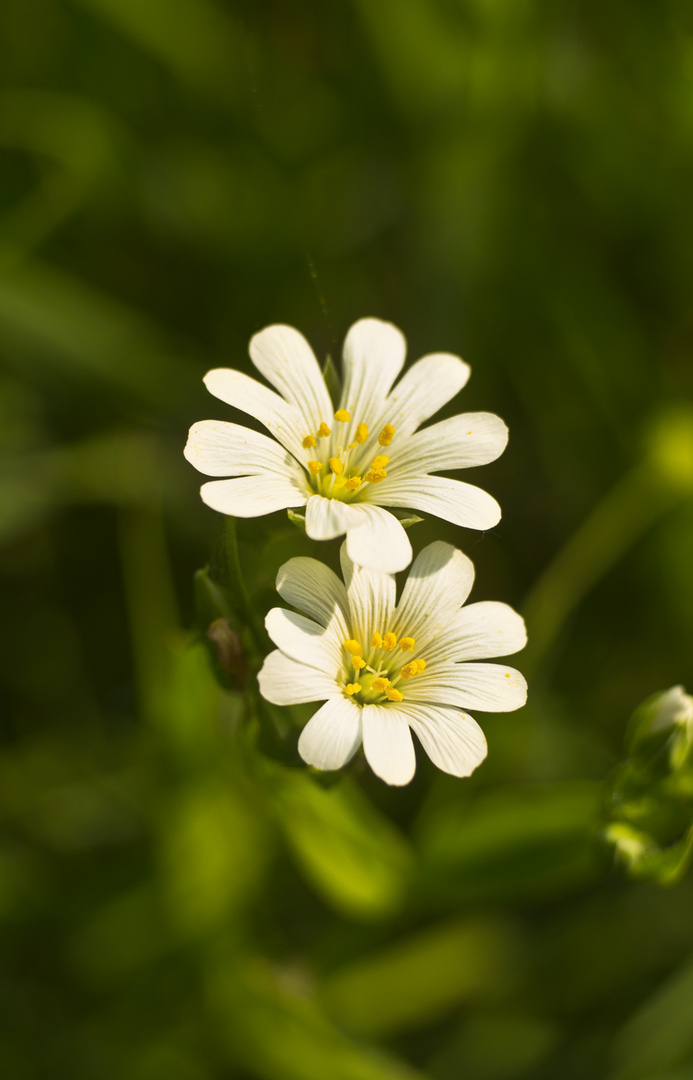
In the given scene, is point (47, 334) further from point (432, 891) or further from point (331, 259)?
point (432, 891)

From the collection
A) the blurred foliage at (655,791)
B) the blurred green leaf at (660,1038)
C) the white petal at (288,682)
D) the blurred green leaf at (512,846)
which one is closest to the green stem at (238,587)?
the white petal at (288,682)

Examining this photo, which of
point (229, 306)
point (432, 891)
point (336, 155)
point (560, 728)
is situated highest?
point (336, 155)

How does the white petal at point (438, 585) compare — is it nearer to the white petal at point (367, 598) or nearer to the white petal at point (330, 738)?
the white petal at point (367, 598)

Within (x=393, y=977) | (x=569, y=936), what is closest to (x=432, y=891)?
(x=393, y=977)

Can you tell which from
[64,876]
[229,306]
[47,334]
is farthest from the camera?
[229,306]

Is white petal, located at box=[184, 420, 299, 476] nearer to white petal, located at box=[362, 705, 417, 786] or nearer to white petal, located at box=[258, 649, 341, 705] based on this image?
white petal, located at box=[258, 649, 341, 705]

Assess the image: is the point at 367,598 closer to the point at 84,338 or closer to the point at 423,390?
the point at 423,390
